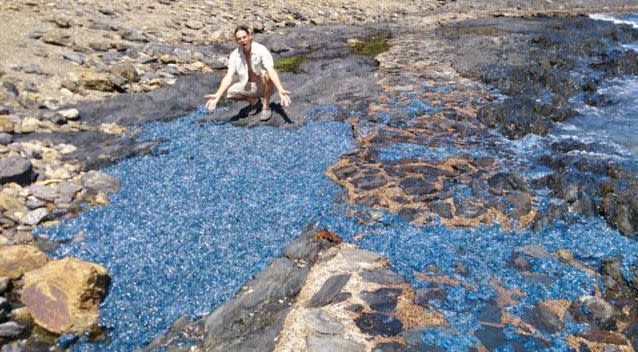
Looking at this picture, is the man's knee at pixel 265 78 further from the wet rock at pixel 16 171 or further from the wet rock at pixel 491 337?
the wet rock at pixel 491 337

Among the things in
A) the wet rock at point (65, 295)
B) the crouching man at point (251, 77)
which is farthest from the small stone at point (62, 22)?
the wet rock at point (65, 295)

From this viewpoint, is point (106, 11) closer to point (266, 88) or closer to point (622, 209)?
point (266, 88)

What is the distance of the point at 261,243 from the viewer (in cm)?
691

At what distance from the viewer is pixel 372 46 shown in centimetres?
1844

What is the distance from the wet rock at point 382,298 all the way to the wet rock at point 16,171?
5.98 meters

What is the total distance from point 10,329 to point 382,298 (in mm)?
4205

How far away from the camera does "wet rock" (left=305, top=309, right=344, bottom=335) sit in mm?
5203

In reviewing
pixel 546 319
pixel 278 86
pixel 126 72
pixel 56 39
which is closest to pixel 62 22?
pixel 56 39

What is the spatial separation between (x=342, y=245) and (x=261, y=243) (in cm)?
115

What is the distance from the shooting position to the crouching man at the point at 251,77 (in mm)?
9836

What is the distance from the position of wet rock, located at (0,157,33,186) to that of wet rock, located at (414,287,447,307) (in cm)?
657

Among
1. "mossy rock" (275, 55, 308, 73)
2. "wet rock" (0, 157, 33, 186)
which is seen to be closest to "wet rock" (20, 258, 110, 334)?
"wet rock" (0, 157, 33, 186)

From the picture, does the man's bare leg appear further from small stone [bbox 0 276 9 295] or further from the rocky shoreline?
small stone [bbox 0 276 9 295]

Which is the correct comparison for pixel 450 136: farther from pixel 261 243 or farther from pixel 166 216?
pixel 166 216
